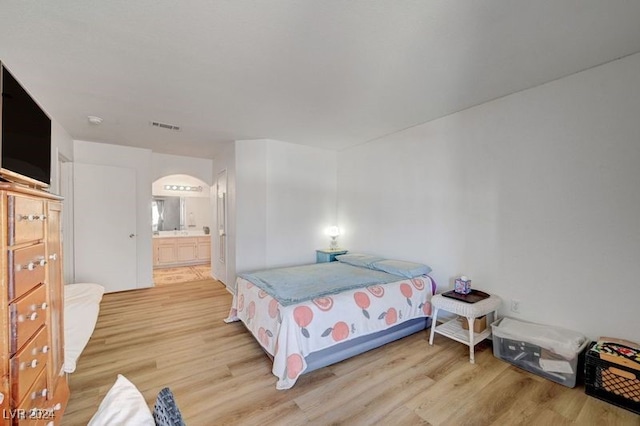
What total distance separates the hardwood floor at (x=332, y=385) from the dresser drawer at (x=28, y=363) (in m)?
0.90

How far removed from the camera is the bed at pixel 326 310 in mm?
2137

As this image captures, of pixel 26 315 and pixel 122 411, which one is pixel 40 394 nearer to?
pixel 26 315

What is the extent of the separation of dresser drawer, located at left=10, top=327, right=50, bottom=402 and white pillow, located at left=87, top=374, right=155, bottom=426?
459 millimetres

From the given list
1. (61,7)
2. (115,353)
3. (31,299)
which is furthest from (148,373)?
(61,7)

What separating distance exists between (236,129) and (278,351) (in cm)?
292

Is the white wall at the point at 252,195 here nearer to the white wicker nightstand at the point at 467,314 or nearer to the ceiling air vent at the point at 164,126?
the ceiling air vent at the point at 164,126

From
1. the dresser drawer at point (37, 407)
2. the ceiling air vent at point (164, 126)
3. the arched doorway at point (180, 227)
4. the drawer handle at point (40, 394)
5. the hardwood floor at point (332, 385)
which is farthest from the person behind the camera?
the arched doorway at point (180, 227)

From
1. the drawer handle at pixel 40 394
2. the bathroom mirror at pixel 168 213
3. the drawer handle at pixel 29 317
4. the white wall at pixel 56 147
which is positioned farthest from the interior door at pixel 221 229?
the drawer handle at pixel 29 317

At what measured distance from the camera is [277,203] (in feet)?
14.2

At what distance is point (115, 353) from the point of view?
8.29ft

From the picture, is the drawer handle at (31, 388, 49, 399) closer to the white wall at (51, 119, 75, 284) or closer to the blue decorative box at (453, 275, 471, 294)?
the blue decorative box at (453, 275, 471, 294)

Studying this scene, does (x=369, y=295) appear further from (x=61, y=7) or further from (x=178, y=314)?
(x=61, y=7)

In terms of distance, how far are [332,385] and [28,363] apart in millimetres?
1832

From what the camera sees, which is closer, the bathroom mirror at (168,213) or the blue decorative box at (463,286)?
the blue decorative box at (463,286)
